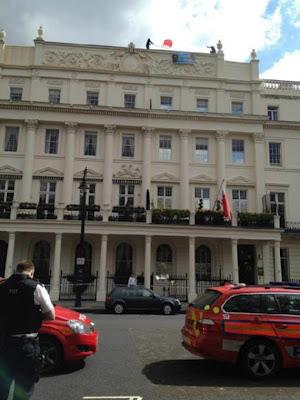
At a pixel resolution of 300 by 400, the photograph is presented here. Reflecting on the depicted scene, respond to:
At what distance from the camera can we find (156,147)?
30.6m

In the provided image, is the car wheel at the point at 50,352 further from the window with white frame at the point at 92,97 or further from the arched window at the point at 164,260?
the window with white frame at the point at 92,97

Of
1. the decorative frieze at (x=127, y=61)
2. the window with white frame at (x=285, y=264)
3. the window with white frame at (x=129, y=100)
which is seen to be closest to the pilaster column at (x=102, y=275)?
the window with white frame at (x=129, y=100)

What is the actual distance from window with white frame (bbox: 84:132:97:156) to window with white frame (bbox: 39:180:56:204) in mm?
3472

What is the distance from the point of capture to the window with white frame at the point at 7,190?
28.5 meters

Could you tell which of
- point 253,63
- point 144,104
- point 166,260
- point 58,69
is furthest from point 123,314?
point 253,63

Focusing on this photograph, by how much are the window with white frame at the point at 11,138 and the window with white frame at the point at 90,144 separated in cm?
511

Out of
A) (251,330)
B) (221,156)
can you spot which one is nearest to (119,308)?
(251,330)

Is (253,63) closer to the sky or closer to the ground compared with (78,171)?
closer to the sky

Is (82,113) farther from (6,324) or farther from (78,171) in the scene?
(6,324)

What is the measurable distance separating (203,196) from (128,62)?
40.1 feet

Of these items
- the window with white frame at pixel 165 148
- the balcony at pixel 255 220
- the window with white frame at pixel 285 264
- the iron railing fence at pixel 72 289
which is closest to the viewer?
the iron railing fence at pixel 72 289

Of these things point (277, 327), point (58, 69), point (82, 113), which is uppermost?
point (58, 69)

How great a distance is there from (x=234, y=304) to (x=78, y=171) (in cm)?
2330

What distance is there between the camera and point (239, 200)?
30.2m
